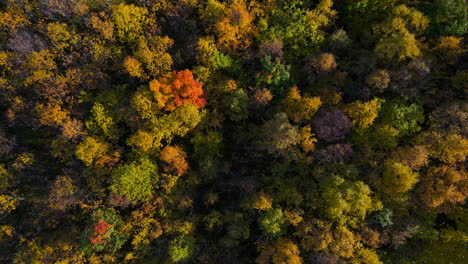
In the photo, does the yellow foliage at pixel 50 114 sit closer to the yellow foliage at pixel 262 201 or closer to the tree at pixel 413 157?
the yellow foliage at pixel 262 201

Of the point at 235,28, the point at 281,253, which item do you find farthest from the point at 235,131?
the point at 281,253

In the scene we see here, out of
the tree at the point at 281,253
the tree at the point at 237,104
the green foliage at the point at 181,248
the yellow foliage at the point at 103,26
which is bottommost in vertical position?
the tree at the point at 281,253

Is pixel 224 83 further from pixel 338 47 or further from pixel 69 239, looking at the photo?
pixel 69 239

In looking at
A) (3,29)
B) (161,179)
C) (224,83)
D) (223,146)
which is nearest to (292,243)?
(223,146)

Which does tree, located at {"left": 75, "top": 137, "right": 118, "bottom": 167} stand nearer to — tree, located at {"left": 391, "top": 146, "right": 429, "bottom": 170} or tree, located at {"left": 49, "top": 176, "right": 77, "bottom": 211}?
tree, located at {"left": 49, "top": 176, "right": 77, "bottom": 211}

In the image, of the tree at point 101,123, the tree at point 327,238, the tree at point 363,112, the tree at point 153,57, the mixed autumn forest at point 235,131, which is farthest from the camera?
the tree at point 101,123

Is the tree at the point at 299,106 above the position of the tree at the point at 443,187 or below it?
above

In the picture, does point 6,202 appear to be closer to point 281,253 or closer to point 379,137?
point 281,253

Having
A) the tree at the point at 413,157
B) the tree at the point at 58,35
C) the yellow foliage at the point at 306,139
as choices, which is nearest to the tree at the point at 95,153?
the tree at the point at 58,35

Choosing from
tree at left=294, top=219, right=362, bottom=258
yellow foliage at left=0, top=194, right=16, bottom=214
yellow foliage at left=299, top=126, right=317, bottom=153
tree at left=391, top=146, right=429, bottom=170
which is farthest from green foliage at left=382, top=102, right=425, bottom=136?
yellow foliage at left=0, top=194, right=16, bottom=214
